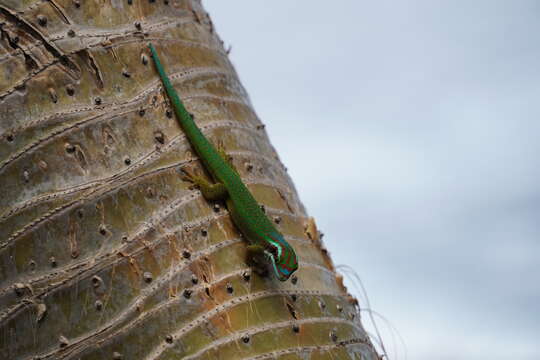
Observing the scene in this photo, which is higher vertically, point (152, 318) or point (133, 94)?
point (133, 94)

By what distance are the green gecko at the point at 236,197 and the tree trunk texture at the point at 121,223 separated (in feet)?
0.13

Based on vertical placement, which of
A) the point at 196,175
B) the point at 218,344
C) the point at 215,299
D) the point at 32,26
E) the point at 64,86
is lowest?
the point at 218,344

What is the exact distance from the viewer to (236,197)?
2400 millimetres

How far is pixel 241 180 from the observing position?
2.52m

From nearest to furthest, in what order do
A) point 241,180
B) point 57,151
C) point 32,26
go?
1. point 57,151
2. point 32,26
3. point 241,180

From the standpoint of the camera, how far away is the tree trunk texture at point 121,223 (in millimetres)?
2059

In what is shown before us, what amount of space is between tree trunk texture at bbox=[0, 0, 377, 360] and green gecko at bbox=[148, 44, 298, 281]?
0.04 meters

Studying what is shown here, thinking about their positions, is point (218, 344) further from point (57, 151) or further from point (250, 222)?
point (57, 151)

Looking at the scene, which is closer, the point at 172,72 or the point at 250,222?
the point at 250,222

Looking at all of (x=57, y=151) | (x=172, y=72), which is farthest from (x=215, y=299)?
(x=172, y=72)

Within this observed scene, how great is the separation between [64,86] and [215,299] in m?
1.00

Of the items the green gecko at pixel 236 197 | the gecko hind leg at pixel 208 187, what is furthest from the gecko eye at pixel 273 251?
the gecko hind leg at pixel 208 187

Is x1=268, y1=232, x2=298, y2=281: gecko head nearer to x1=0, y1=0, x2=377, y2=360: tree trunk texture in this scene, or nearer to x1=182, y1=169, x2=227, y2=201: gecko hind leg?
x1=0, y1=0, x2=377, y2=360: tree trunk texture

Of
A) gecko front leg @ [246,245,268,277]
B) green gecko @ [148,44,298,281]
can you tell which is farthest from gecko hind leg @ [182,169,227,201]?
gecko front leg @ [246,245,268,277]
